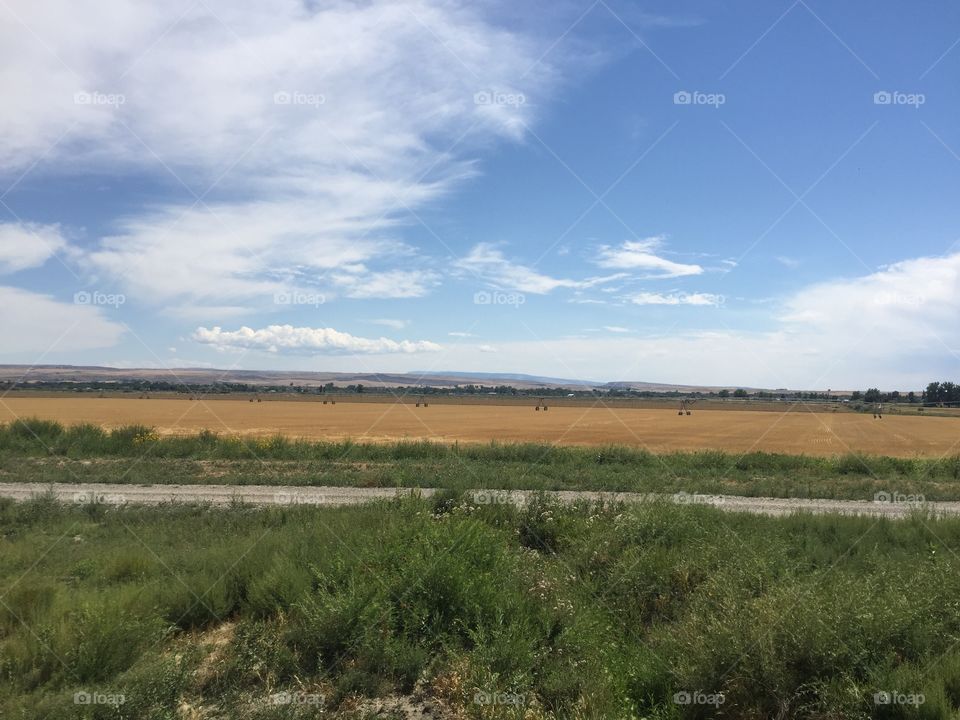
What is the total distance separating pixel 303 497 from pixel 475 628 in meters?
11.8

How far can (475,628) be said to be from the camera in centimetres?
646

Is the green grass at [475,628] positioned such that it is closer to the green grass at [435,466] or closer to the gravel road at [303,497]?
the gravel road at [303,497]

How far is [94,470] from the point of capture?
22750mm

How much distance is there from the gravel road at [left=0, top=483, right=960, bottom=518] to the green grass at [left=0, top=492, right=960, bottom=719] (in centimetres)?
671

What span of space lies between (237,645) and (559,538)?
590 cm

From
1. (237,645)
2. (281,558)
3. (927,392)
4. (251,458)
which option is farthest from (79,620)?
(927,392)

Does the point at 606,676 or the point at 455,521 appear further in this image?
the point at 455,521

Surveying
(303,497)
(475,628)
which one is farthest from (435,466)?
(475,628)

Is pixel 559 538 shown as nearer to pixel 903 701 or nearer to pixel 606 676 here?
pixel 606 676

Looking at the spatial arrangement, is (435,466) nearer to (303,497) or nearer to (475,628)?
(303,497)

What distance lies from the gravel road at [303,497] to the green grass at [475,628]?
22.0 feet

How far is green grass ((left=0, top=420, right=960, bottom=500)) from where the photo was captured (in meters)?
20.5

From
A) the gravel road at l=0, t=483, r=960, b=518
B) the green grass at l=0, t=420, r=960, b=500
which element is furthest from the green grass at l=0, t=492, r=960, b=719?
the green grass at l=0, t=420, r=960, b=500

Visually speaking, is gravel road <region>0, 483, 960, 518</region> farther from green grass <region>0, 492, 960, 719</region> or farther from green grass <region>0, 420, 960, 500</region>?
green grass <region>0, 492, 960, 719</region>
